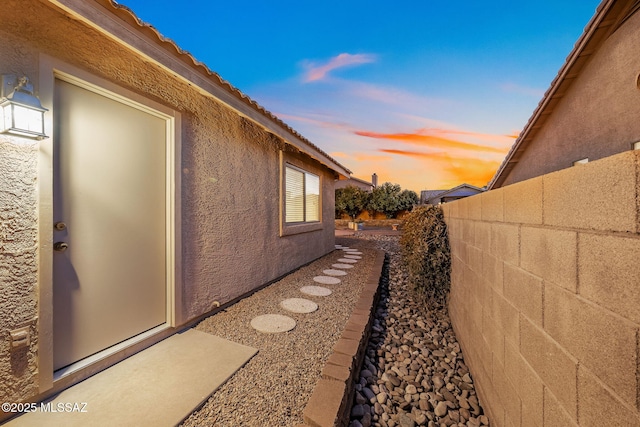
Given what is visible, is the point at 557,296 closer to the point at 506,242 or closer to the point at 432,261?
the point at 506,242

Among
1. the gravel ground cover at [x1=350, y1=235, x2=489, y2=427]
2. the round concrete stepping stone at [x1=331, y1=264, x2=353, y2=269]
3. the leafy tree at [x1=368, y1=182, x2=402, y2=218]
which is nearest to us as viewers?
the gravel ground cover at [x1=350, y1=235, x2=489, y2=427]

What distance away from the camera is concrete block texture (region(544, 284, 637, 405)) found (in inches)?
30.1

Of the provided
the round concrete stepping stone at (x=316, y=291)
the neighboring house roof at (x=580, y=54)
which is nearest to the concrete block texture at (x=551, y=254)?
the round concrete stepping stone at (x=316, y=291)

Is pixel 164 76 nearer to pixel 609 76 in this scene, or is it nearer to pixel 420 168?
pixel 609 76

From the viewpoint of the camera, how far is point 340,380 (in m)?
1.88

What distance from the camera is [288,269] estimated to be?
17.1ft

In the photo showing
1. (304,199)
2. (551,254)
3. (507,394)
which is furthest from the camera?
(304,199)

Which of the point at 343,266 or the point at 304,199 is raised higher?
the point at 304,199

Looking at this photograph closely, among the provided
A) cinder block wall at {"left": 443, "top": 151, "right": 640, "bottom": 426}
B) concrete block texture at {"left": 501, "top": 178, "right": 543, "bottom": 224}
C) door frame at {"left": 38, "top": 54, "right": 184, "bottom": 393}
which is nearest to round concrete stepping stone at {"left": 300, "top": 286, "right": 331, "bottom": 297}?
door frame at {"left": 38, "top": 54, "right": 184, "bottom": 393}

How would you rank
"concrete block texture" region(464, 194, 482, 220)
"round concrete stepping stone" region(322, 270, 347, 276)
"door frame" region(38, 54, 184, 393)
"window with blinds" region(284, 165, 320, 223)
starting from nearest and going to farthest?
"door frame" region(38, 54, 184, 393) < "concrete block texture" region(464, 194, 482, 220) < "round concrete stepping stone" region(322, 270, 347, 276) < "window with blinds" region(284, 165, 320, 223)

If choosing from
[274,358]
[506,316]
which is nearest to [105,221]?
[274,358]

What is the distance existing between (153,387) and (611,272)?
279 cm

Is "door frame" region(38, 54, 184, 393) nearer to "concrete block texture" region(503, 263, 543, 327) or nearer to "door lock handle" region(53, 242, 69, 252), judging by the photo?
"door lock handle" region(53, 242, 69, 252)

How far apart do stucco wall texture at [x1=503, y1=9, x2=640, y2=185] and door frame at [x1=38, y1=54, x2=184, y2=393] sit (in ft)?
20.9
